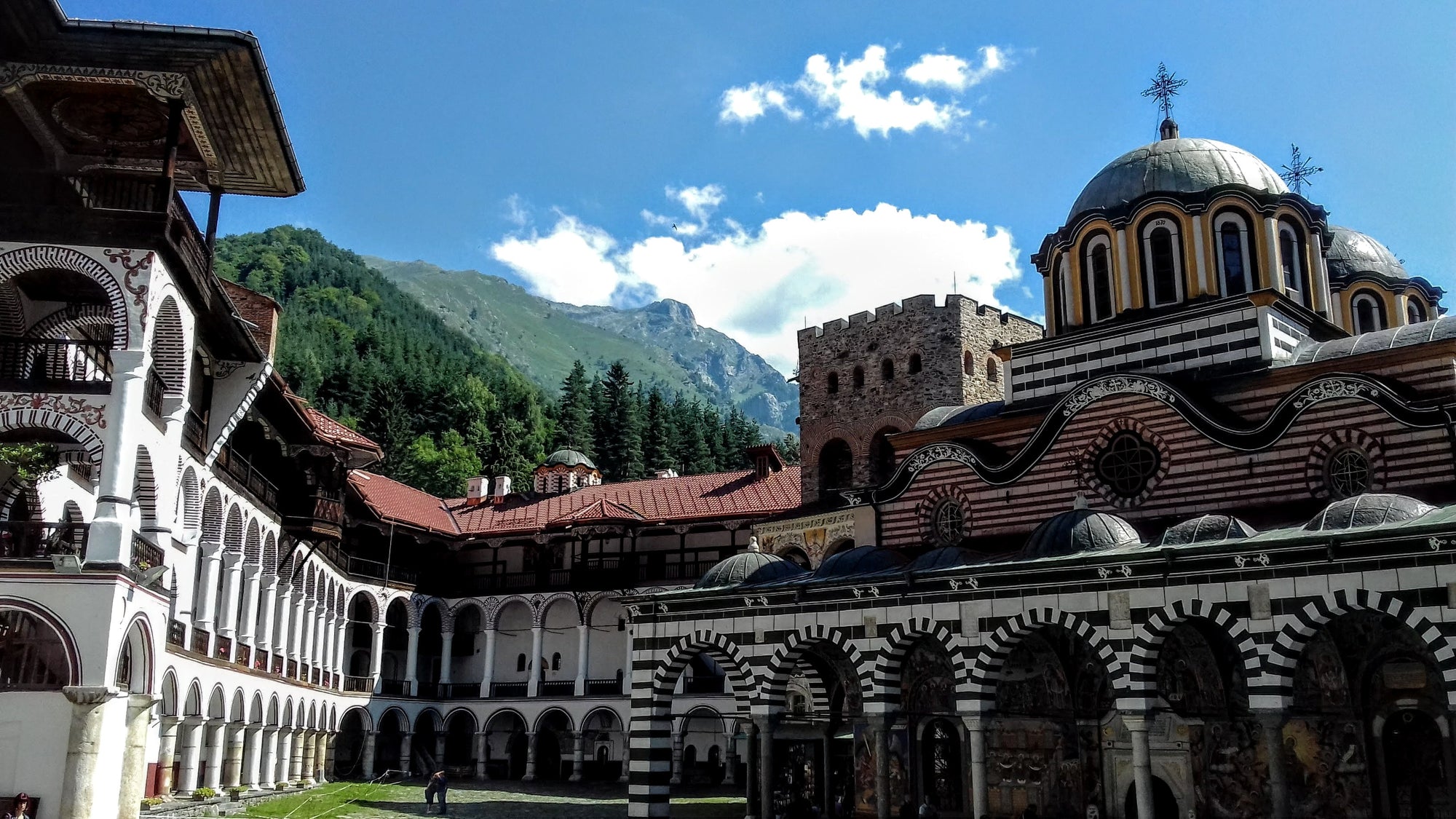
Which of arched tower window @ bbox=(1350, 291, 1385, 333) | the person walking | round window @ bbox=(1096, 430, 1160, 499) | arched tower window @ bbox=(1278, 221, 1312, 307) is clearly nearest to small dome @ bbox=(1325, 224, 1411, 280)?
arched tower window @ bbox=(1350, 291, 1385, 333)

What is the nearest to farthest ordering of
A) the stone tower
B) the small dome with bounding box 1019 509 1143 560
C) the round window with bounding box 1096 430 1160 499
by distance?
the small dome with bounding box 1019 509 1143 560 < the round window with bounding box 1096 430 1160 499 < the stone tower

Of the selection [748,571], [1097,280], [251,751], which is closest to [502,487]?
[251,751]

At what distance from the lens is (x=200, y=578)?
87.2ft

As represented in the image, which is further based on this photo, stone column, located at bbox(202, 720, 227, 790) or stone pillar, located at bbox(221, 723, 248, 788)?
stone pillar, located at bbox(221, 723, 248, 788)

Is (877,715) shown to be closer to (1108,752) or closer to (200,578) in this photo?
(1108,752)

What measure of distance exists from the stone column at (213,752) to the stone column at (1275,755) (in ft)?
71.6

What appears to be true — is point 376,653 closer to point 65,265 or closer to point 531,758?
point 531,758

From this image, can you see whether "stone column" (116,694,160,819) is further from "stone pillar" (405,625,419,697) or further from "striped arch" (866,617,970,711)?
"stone pillar" (405,625,419,697)

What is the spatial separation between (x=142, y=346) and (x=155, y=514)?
2.72m

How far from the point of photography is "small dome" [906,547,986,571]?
21.8 meters

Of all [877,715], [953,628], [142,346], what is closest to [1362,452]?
[953,628]

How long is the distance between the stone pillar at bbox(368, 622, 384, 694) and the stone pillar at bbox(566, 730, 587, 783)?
684cm

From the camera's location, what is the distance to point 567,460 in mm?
51062

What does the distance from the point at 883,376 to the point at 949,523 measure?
12.9 metres
